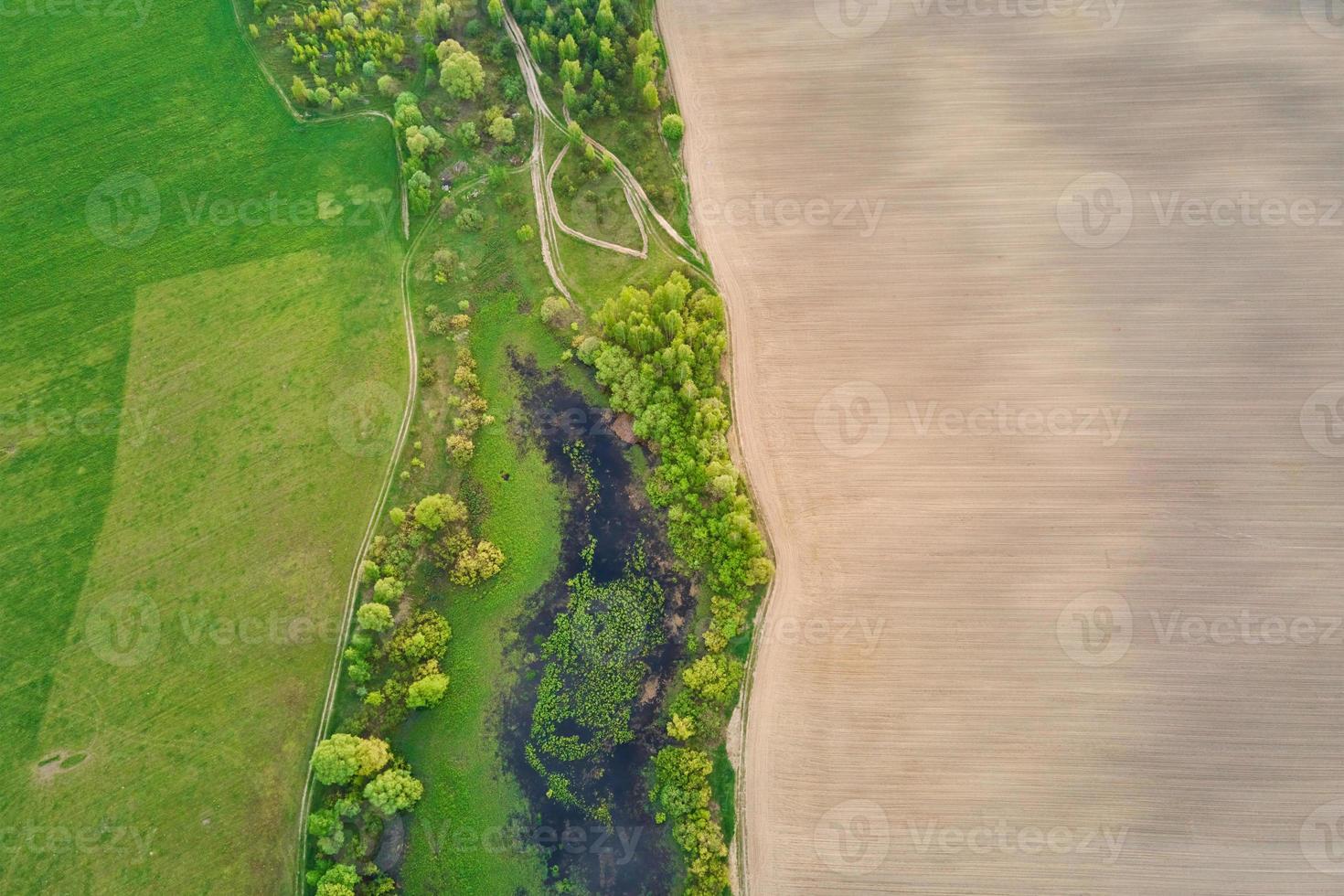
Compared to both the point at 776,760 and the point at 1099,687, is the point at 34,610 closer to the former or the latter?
the point at 776,760

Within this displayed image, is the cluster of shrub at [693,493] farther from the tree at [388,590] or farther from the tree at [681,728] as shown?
the tree at [388,590]

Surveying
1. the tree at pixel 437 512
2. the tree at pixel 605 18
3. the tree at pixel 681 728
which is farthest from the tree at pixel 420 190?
the tree at pixel 681 728

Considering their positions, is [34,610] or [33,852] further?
[34,610]

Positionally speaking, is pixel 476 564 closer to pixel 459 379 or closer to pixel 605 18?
pixel 459 379

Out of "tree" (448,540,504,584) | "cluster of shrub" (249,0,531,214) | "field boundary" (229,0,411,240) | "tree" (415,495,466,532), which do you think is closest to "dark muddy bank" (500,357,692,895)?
"tree" (448,540,504,584)

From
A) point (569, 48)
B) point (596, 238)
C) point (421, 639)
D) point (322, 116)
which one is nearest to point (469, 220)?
point (596, 238)

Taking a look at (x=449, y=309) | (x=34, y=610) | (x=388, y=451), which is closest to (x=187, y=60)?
(x=449, y=309)
